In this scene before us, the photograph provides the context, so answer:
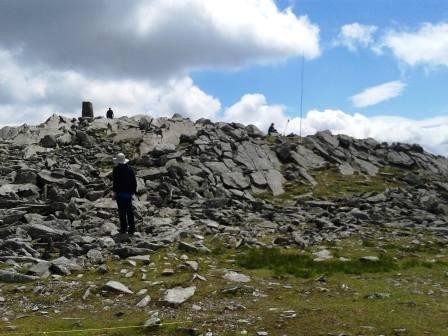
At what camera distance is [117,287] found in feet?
48.2

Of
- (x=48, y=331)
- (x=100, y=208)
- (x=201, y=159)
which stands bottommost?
(x=48, y=331)

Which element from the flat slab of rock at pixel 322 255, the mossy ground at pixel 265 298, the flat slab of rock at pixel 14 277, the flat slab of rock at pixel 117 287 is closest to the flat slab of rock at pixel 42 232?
the mossy ground at pixel 265 298

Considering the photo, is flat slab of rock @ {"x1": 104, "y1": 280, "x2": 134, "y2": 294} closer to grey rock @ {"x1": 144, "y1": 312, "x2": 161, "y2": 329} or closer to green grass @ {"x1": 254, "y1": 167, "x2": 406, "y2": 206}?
grey rock @ {"x1": 144, "y1": 312, "x2": 161, "y2": 329}

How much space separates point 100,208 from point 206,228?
239 inches

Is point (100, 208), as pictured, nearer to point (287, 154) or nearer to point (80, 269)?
point (80, 269)

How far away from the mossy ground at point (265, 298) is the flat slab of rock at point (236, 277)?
11.4 inches

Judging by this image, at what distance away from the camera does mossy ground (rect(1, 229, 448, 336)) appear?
12.0 meters

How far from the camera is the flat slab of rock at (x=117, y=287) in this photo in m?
14.6

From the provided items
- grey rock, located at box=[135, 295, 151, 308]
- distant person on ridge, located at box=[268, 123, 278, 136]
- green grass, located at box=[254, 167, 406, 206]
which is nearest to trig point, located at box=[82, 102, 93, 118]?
distant person on ridge, located at box=[268, 123, 278, 136]

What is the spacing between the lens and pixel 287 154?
45.0m

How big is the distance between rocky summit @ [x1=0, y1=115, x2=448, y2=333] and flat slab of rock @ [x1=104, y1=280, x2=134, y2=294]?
0.13 ft

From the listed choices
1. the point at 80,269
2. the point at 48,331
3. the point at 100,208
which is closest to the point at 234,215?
the point at 100,208

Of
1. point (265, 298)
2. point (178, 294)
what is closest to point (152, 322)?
point (178, 294)

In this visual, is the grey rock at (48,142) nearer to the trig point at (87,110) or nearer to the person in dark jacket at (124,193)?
the trig point at (87,110)
